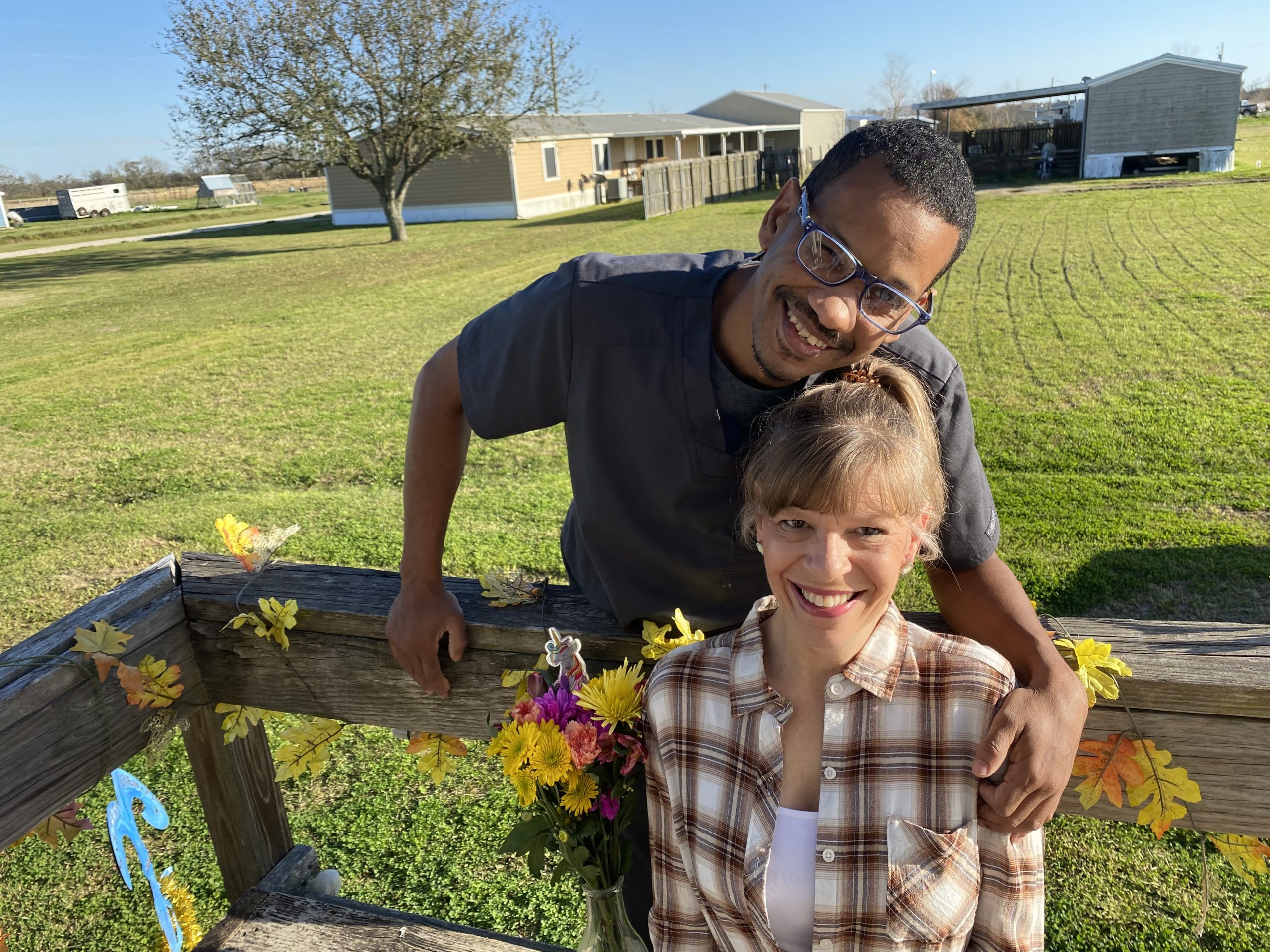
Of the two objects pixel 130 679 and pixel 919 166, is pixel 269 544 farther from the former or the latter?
pixel 919 166

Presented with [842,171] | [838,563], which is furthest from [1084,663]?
[842,171]

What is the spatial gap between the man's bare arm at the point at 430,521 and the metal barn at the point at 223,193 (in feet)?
180

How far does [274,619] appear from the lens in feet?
5.89

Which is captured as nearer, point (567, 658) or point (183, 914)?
point (567, 658)

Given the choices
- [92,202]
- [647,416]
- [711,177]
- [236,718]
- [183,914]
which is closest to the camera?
[647,416]

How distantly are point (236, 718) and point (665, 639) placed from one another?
3.34 ft

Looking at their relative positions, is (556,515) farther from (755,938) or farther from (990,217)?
(990,217)

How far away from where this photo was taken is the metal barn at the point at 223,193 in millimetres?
52866

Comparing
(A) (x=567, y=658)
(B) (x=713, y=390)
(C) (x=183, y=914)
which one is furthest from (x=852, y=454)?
(C) (x=183, y=914)

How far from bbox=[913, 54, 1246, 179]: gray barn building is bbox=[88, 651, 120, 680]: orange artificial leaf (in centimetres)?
3043

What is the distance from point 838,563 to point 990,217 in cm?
1911

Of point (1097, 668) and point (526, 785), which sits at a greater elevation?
point (1097, 668)

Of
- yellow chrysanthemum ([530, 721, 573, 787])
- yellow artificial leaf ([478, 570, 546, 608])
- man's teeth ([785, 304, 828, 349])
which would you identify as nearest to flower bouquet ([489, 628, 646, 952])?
yellow chrysanthemum ([530, 721, 573, 787])

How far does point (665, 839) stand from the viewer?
1485mm
